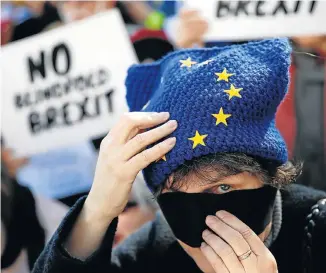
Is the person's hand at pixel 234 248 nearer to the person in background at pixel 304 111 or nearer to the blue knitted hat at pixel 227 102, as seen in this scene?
the blue knitted hat at pixel 227 102

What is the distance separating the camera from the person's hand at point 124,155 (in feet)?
3.53

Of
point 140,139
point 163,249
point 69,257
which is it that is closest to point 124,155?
point 140,139

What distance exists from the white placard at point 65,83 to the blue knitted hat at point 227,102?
0.80 metres

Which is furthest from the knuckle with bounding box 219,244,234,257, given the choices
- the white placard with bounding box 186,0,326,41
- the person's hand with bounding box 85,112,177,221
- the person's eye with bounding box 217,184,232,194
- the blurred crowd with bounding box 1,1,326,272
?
the white placard with bounding box 186,0,326,41

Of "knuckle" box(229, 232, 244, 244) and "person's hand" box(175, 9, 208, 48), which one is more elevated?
"person's hand" box(175, 9, 208, 48)

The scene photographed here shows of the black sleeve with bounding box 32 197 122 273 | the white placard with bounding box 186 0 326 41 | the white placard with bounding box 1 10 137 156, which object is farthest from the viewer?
the white placard with bounding box 1 10 137 156

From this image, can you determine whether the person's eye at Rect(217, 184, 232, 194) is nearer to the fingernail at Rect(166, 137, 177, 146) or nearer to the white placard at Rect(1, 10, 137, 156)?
the fingernail at Rect(166, 137, 177, 146)

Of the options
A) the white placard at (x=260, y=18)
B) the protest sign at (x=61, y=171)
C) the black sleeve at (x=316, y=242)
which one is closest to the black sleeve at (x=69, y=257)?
the black sleeve at (x=316, y=242)

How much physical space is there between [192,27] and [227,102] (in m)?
0.82

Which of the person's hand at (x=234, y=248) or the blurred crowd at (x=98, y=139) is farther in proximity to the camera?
the blurred crowd at (x=98, y=139)

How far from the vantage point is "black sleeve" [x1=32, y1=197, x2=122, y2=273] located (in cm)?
119

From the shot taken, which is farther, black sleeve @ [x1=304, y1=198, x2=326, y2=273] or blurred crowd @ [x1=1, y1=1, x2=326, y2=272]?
blurred crowd @ [x1=1, y1=1, x2=326, y2=272]

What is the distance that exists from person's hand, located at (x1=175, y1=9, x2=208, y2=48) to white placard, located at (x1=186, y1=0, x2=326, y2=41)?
0.02 meters

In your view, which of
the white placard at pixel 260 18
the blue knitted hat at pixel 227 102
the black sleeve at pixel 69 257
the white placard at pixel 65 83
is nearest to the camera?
the blue knitted hat at pixel 227 102
